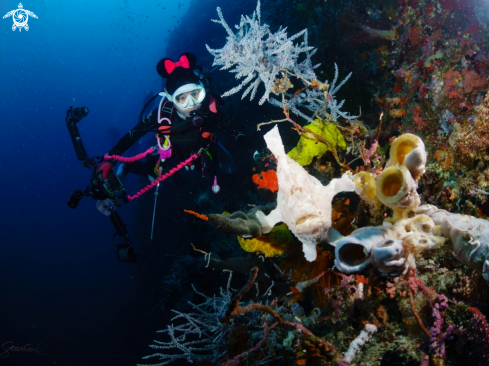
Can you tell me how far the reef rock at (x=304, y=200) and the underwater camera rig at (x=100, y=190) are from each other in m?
4.49

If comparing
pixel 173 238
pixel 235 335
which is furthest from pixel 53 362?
pixel 235 335

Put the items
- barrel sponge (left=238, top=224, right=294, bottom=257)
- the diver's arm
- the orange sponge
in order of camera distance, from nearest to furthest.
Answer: barrel sponge (left=238, top=224, right=294, bottom=257) < the orange sponge < the diver's arm

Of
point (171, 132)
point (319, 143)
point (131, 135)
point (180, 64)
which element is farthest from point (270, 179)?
point (131, 135)

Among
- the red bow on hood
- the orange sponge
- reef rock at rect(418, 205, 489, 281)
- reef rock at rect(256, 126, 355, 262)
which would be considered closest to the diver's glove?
the red bow on hood

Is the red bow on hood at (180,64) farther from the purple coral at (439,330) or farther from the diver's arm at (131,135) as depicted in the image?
the purple coral at (439,330)

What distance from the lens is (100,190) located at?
16.7ft

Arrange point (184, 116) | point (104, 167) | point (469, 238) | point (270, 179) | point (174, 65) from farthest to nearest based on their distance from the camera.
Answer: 1. point (184, 116)
2. point (104, 167)
3. point (174, 65)
4. point (270, 179)
5. point (469, 238)

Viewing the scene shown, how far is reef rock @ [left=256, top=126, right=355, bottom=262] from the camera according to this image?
5.60 ft

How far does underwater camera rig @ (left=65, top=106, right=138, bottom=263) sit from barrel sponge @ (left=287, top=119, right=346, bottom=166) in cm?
405

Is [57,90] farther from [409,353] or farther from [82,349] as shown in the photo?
[409,353]

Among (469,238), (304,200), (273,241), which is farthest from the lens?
(273,241)

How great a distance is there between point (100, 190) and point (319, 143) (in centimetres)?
451

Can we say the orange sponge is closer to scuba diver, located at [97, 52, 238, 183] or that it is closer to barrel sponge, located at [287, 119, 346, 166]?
barrel sponge, located at [287, 119, 346, 166]

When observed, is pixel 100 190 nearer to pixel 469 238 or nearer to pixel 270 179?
pixel 270 179
